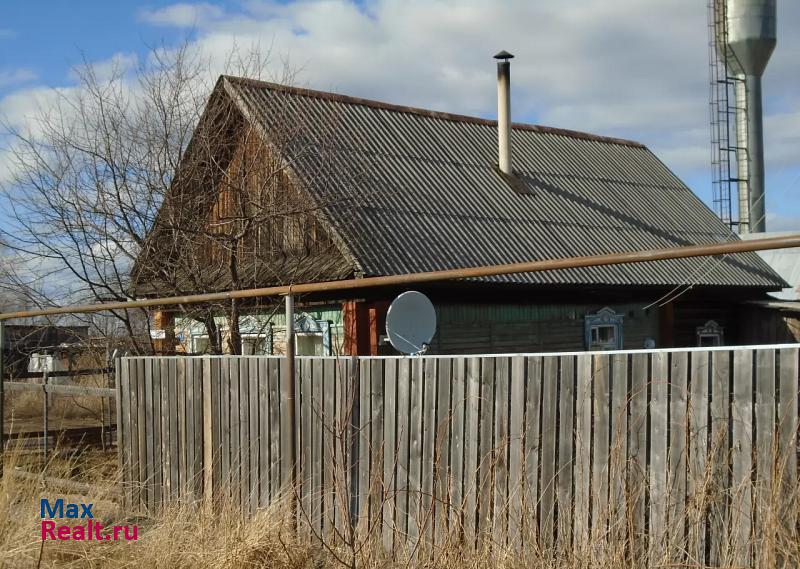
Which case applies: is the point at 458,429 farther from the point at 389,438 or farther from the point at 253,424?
the point at 253,424

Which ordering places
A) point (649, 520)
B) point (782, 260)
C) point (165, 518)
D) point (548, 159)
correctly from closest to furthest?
1. point (649, 520)
2. point (165, 518)
3. point (548, 159)
4. point (782, 260)

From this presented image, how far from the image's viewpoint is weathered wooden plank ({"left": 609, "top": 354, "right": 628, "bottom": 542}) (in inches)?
162

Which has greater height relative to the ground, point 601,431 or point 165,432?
point 601,431

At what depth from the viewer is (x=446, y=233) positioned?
14.0 meters

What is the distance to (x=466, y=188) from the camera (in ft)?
51.3

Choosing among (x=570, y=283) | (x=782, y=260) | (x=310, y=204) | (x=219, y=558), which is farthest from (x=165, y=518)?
(x=782, y=260)

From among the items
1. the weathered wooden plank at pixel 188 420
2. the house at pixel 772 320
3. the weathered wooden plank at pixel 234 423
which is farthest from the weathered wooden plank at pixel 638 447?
the house at pixel 772 320

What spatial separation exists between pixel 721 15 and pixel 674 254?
33.8 meters

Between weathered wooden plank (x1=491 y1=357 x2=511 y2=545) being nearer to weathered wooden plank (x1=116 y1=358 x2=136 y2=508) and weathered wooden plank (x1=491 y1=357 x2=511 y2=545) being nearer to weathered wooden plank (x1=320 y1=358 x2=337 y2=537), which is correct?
weathered wooden plank (x1=320 y1=358 x2=337 y2=537)

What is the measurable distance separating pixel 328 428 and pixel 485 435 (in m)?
1.16

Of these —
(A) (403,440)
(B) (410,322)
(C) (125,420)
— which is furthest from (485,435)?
(C) (125,420)

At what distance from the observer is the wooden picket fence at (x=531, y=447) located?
3.85m

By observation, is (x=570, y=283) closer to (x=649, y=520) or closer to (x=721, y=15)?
(x=649, y=520)

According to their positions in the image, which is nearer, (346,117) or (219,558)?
(219,558)
